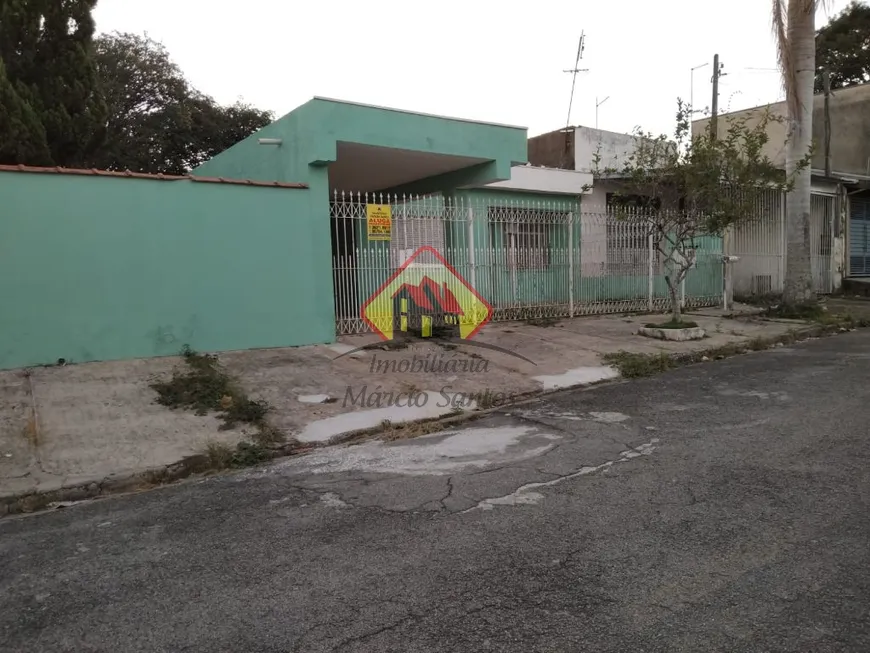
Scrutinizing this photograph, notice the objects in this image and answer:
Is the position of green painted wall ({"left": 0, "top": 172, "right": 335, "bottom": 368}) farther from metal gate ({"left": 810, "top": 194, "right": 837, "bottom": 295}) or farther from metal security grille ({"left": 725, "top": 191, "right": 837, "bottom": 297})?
metal gate ({"left": 810, "top": 194, "right": 837, "bottom": 295})

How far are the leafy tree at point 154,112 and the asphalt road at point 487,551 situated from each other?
731 inches

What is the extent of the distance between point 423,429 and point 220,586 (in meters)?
3.10

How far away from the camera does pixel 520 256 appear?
1141 cm

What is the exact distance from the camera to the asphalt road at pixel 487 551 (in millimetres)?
2367

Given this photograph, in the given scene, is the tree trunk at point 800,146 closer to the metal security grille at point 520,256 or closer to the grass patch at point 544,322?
the metal security grille at point 520,256

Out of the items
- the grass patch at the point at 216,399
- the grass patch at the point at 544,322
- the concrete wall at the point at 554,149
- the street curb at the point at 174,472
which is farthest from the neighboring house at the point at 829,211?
the grass patch at the point at 216,399

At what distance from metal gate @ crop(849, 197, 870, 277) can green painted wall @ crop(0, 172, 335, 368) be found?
18354mm

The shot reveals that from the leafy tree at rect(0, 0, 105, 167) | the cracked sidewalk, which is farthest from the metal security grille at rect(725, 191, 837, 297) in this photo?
the leafy tree at rect(0, 0, 105, 167)

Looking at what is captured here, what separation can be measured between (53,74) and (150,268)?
9.21m

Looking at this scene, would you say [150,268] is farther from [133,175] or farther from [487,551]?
[487,551]

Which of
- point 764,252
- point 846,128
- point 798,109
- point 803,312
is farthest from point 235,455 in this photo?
point 846,128

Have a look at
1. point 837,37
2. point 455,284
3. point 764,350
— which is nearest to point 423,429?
point 455,284

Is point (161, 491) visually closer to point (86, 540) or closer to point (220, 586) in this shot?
point (86, 540)

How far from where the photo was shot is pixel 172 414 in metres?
5.86
